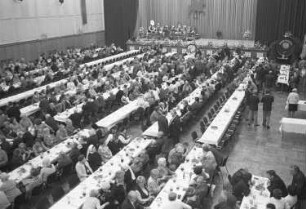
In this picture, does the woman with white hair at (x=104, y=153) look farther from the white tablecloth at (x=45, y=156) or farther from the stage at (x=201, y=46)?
the stage at (x=201, y=46)

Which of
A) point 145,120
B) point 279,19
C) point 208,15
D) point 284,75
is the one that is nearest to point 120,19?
point 208,15

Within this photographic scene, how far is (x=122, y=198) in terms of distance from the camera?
8.05 m

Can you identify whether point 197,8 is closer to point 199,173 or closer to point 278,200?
point 199,173

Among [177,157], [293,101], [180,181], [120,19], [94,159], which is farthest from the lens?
[120,19]

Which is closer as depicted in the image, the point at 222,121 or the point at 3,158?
the point at 3,158

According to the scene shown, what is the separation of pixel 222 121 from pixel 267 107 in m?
2.40

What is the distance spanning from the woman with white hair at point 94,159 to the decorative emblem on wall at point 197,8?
27.7 m

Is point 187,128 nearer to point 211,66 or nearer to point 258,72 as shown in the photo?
point 258,72

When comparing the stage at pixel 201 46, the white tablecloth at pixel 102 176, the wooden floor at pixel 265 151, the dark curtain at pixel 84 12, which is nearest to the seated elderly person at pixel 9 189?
the white tablecloth at pixel 102 176

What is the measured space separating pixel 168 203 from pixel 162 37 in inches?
1091

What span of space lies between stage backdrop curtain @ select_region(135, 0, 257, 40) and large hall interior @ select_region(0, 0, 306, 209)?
250cm

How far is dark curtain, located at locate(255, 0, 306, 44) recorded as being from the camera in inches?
1069

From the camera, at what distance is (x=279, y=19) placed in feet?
92.0

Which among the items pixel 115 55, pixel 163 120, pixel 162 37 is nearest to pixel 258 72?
pixel 163 120
